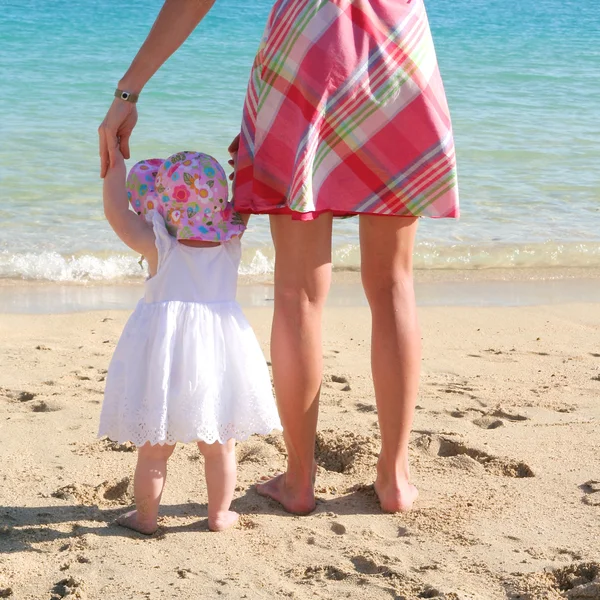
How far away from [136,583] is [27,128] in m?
7.04

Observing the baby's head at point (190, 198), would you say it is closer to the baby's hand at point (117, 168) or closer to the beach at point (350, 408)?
the baby's hand at point (117, 168)

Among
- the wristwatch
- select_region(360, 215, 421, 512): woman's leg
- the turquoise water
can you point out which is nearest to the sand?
select_region(360, 215, 421, 512): woman's leg

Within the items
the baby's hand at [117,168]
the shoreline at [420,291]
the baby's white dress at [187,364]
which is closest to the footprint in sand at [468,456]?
the baby's white dress at [187,364]

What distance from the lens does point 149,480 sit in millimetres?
2273

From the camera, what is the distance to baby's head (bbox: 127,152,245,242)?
2.22m

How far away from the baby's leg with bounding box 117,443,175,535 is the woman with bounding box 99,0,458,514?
0.33 metres

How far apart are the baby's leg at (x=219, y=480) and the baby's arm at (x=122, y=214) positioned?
1.63 ft

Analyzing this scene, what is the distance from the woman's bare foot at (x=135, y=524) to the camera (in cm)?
231

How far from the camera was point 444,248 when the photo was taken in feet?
18.8

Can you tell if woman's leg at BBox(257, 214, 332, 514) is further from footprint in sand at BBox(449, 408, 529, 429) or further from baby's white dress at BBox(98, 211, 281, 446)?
footprint in sand at BBox(449, 408, 529, 429)

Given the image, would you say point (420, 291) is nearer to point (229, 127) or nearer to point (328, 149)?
point (328, 149)

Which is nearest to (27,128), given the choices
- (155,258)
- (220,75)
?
(220,75)

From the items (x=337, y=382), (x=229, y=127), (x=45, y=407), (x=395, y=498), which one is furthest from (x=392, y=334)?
(x=229, y=127)

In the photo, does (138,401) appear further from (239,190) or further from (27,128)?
(27,128)
